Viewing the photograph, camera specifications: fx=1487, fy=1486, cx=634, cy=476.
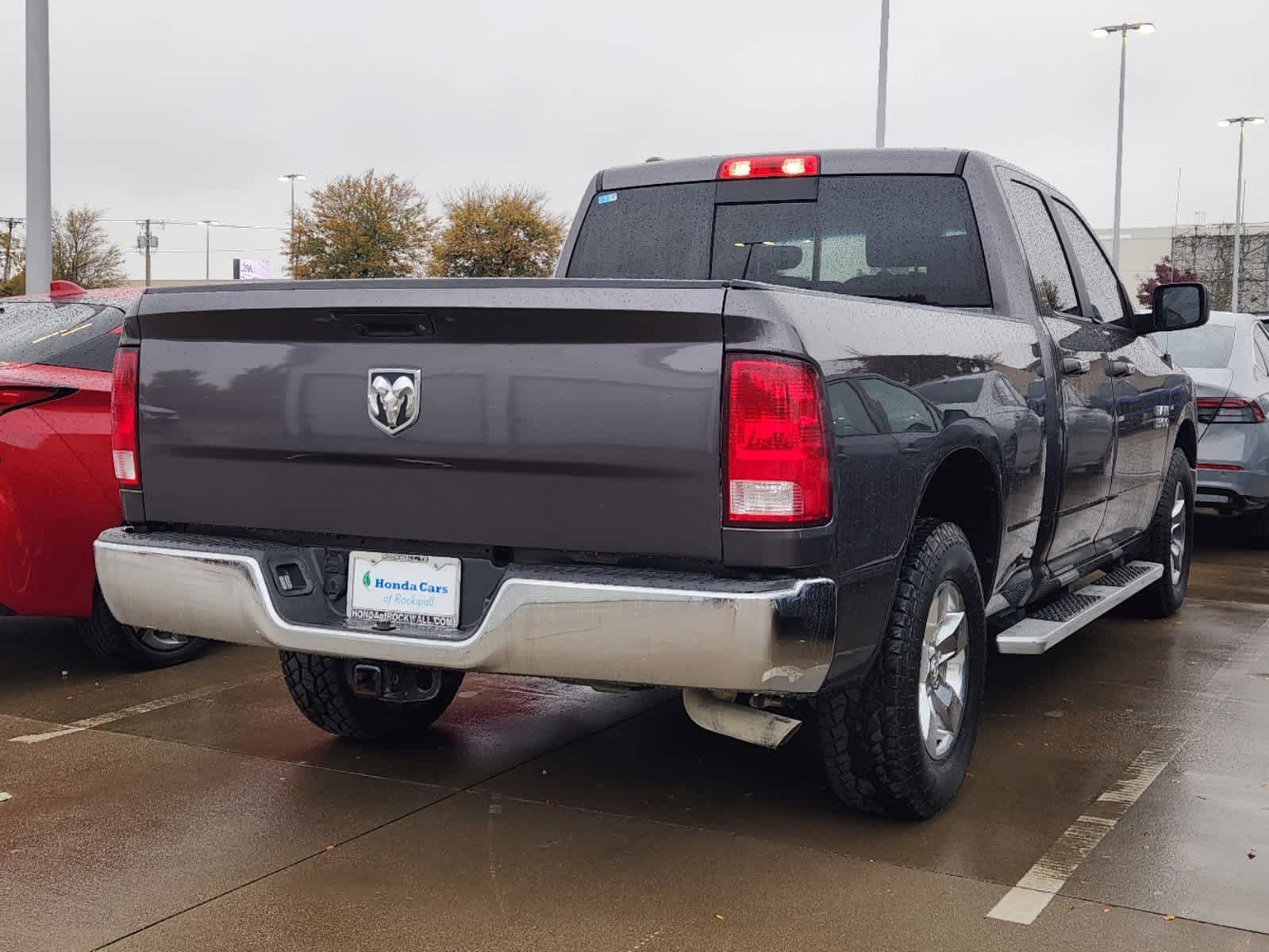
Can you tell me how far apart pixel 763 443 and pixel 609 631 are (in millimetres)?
550

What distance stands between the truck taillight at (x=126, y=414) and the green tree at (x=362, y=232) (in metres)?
46.4

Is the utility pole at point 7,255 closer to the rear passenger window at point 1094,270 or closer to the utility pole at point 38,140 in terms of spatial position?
the utility pole at point 38,140

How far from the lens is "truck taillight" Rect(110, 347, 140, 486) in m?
4.01

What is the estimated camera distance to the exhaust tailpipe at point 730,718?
12.1ft

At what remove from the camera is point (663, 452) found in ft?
10.9

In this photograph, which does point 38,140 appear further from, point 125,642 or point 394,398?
point 394,398

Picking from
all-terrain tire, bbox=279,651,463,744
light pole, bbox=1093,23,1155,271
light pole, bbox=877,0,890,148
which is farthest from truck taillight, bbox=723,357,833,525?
light pole, bbox=1093,23,1155,271

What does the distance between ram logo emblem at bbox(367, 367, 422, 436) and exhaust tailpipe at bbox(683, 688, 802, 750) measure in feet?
3.17

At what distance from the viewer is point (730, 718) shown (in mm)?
3721

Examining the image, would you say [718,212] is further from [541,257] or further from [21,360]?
[541,257]

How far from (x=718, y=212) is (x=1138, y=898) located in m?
2.83

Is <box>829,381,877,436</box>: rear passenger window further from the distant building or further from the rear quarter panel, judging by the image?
the distant building

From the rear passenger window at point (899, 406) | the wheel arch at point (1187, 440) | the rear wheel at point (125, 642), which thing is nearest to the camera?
the rear passenger window at point (899, 406)

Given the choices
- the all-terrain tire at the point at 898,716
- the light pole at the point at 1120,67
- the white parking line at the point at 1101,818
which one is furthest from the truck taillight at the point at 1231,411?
the light pole at the point at 1120,67
